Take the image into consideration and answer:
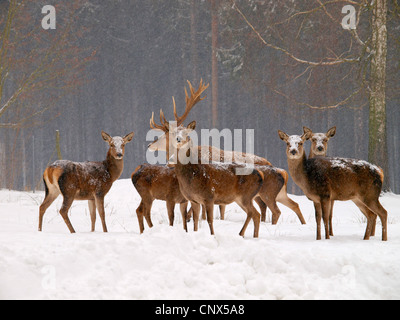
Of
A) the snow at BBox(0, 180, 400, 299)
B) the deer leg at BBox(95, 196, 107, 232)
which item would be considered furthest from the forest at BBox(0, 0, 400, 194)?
the snow at BBox(0, 180, 400, 299)

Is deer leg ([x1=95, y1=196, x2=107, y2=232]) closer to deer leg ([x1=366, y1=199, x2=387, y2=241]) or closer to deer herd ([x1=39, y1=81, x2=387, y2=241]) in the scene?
deer herd ([x1=39, y1=81, x2=387, y2=241])

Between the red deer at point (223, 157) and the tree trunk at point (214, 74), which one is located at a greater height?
the tree trunk at point (214, 74)

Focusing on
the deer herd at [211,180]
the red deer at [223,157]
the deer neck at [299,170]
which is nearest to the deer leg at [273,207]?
the red deer at [223,157]

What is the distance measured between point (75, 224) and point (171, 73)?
24.0 metres

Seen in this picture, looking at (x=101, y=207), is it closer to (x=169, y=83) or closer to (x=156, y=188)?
(x=156, y=188)

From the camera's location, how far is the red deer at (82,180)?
643 cm

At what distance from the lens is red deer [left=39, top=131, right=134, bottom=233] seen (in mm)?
6426

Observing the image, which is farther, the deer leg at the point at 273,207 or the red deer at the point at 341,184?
the deer leg at the point at 273,207

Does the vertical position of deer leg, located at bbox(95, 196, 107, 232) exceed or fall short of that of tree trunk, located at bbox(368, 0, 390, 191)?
it falls short

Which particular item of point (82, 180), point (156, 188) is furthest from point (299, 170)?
point (82, 180)

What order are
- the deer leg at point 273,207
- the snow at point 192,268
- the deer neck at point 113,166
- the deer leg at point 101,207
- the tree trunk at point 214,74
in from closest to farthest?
the snow at point 192,268
the deer leg at point 101,207
the deer neck at point 113,166
the deer leg at point 273,207
the tree trunk at point 214,74

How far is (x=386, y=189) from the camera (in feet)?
40.5

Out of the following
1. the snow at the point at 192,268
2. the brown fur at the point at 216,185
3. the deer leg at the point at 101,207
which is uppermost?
the brown fur at the point at 216,185

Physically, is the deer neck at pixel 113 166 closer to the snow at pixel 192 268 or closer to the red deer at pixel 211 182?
the red deer at pixel 211 182
